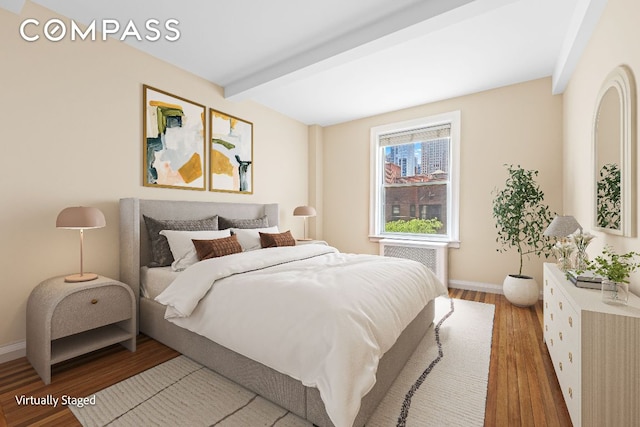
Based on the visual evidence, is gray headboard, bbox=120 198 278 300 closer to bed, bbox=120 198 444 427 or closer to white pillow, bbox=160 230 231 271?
bed, bbox=120 198 444 427

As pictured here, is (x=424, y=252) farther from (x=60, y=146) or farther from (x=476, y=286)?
(x=60, y=146)

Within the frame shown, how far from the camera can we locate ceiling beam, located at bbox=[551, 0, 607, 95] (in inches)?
83.6

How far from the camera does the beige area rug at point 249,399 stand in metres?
1.56

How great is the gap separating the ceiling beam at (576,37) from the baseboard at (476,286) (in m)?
2.61

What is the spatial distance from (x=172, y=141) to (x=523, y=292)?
4389mm

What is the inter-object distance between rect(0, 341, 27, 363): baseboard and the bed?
77 cm

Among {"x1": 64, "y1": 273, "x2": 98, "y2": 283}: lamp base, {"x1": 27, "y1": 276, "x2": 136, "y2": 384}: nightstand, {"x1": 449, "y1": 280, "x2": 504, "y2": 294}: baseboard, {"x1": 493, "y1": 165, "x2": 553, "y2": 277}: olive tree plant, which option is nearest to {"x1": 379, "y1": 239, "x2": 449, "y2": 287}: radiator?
{"x1": 449, "y1": 280, "x2": 504, "y2": 294}: baseboard

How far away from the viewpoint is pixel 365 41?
2.57 metres

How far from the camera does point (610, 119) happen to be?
2049mm

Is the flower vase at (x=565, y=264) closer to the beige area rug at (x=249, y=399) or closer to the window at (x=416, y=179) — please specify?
the beige area rug at (x=249, y=399)

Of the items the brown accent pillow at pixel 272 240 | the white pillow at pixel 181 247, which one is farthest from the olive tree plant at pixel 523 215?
the white pillow at pixel 181 247

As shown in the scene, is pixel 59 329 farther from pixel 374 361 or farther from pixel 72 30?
pixel 72 30

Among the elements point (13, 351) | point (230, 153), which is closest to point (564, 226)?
point (230, 153)

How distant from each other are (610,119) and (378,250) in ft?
11.1
